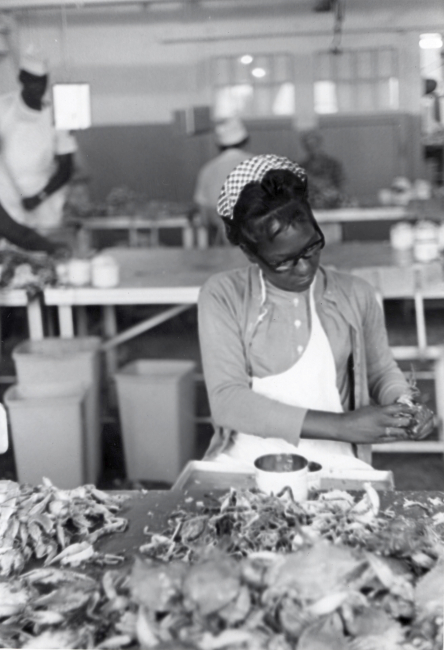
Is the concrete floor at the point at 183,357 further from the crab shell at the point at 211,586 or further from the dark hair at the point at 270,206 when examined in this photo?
the crab shell at the point at 211,586

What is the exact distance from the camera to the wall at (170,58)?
1202 cm

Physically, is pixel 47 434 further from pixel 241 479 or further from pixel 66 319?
pixel 241 479

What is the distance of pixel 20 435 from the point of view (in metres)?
3.75

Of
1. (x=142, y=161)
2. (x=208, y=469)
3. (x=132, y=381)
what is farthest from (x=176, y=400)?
(x=142, y=161)

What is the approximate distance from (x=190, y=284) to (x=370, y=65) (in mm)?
9118

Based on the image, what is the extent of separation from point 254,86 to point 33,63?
7583mm

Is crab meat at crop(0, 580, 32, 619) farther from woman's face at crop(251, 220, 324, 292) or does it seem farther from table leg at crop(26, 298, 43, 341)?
table leg at crop(26, 298, 43, 341)

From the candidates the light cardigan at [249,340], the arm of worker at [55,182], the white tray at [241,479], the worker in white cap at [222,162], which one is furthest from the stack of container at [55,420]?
the worker in white cap at [222,162]

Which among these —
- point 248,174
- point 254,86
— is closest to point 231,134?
point 248,174

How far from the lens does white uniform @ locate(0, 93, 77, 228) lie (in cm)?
550

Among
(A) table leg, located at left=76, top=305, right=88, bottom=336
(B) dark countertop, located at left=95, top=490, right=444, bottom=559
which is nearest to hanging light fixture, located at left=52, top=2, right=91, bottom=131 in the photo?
(A) table leg, located at left=76, top=305, right=88, bottom=336

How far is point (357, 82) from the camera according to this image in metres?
12.5

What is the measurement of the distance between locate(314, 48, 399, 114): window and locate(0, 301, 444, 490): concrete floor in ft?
17.0

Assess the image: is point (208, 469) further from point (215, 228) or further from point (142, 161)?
point (142, 161)
